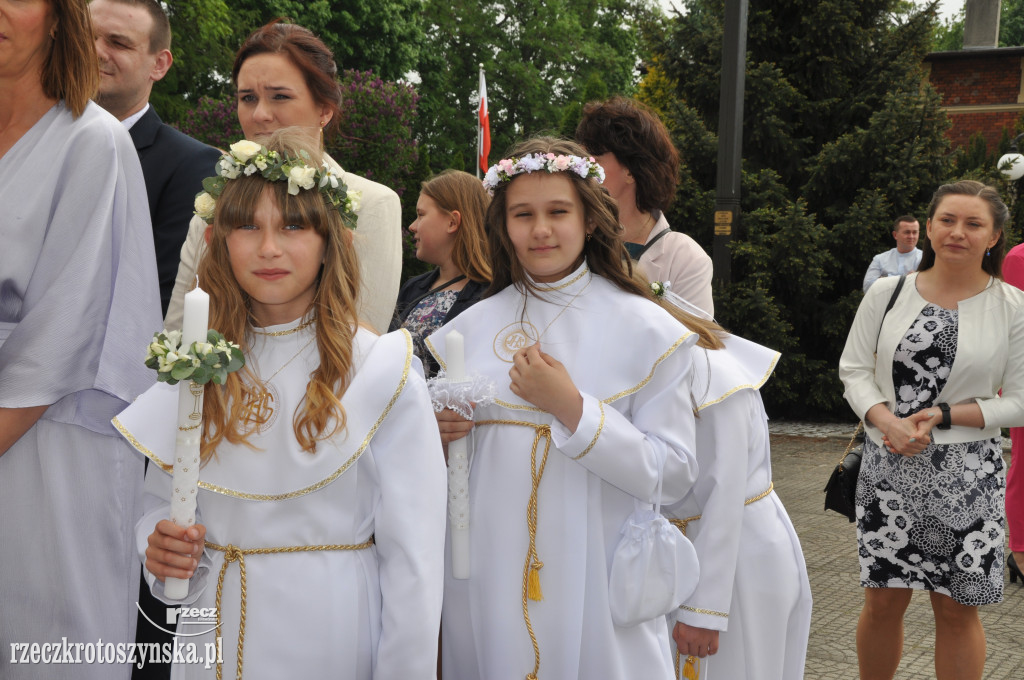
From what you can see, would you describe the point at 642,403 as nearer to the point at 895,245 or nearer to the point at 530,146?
the point at 530,146

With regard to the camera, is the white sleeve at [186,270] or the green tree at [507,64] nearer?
the white sleeve at [186,270]

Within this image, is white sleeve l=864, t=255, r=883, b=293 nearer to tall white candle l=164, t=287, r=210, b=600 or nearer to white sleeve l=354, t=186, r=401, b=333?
white sleeve l=354, t=186, r=401, b=333

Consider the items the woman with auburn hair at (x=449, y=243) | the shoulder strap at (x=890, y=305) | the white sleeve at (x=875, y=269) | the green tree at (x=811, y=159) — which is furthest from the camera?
the green tree at (x=811, y=159)

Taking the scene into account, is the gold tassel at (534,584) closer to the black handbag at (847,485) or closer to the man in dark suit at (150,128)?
the man in dark suit at (150,128)

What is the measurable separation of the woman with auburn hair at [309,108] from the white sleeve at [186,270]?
1.32ft

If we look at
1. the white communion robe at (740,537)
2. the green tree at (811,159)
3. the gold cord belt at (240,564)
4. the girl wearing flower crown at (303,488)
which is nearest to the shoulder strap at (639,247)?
the white communion robe at (740,537)

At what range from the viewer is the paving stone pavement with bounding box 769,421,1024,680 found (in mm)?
4836

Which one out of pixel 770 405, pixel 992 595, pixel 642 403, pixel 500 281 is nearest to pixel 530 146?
pixel 500 281

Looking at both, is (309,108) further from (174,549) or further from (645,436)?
(174,549)

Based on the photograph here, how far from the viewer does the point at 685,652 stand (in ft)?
9.61

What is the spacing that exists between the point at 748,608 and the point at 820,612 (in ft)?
9.54

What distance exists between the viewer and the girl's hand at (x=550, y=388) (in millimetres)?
2596

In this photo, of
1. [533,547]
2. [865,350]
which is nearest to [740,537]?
[533,547]

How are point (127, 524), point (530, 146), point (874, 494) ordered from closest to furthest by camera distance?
point (127, 524)
point (530, 146)
point (874, 494)
